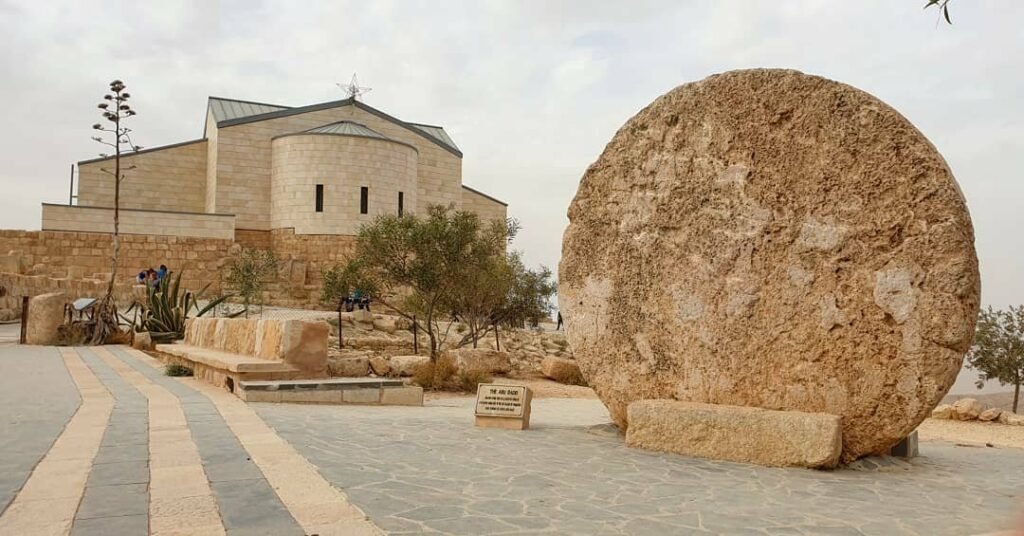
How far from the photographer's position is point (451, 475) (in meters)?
4.34

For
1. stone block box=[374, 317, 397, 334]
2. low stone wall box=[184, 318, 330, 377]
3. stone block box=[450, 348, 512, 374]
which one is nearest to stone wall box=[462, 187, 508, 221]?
stone block box=[374, 317, 397, 334]

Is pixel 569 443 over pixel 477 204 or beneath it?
beneath

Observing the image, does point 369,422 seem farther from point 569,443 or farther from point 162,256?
point 162,256

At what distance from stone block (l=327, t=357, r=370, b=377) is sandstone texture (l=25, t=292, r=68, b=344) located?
7.61 meters

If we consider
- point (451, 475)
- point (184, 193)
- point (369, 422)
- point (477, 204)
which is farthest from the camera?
point (477, 204)

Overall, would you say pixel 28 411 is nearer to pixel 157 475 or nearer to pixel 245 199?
pixel 157 475

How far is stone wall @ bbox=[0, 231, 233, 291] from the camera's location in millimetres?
28797

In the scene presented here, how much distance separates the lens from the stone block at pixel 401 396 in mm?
9062

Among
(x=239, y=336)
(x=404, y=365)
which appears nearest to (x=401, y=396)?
(x=239, y=336)

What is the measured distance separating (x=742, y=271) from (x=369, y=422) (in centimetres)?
334

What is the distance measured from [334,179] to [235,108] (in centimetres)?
997

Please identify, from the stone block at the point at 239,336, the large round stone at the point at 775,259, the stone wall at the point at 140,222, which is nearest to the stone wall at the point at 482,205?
the stone wall at the point at 140,222

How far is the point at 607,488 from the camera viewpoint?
4.18 meters

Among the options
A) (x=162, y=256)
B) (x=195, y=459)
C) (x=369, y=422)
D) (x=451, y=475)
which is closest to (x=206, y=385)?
(x=369, y=422)
